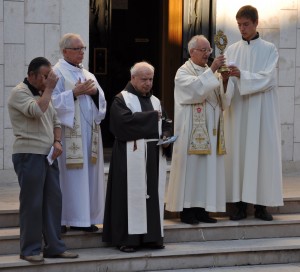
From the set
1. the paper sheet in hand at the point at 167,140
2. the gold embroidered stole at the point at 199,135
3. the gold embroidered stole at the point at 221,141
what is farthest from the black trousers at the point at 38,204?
the gold embroidered stole at the point at 221,141

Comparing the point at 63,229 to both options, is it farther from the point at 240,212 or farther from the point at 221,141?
the point at 240,212

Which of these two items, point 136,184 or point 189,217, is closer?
point 136,184

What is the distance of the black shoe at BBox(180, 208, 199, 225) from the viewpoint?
8536 millimetres

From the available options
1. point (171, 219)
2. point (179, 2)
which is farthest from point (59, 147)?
point (179, 2)

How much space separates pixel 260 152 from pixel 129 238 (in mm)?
1741

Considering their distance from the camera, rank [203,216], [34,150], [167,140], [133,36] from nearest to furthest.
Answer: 1. [34,150]
2. [167,140]
3. [203,216]
4. [133,36]

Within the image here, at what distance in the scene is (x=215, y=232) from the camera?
28.0ft

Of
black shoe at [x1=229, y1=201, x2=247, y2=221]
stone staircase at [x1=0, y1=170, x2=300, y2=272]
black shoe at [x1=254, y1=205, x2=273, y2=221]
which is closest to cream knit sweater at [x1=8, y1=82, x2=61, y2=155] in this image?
stone staircase at [x1=0, y1=170, x2=300, y2=272]

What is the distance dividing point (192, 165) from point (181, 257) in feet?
3.22

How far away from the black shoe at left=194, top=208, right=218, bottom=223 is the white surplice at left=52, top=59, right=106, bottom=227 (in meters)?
1.17

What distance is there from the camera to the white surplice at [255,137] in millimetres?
8734

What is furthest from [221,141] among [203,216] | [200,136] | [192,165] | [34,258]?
[34,258]

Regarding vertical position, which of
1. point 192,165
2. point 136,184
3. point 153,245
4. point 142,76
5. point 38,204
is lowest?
point 153,245

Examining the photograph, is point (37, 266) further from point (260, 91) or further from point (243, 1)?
point (243, 1)
